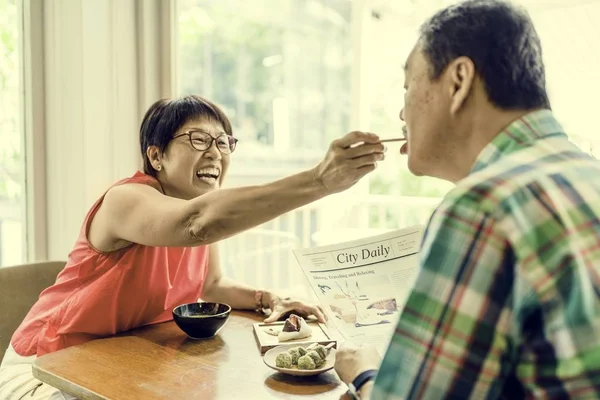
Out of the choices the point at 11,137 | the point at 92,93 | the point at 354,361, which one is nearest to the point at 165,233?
the point at 354,361

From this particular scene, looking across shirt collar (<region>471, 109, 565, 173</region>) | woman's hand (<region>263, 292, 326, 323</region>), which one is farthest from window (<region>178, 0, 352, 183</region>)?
shirt collar (<region>471, 109, 565, 173</region>)

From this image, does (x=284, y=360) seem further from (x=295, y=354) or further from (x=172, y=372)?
(x=172, y=372)

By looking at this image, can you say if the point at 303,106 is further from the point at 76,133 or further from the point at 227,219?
the point at 227,219

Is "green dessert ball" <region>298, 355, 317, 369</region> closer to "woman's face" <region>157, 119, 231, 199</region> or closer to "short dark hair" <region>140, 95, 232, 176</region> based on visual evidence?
"woman's face" <region>157, 119, 231, 199</region>

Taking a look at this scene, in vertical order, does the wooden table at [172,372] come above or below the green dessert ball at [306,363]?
below

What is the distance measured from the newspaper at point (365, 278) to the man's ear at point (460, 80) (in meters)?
0.42

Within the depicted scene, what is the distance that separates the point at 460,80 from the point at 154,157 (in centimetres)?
105

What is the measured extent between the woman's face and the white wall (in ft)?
2.62

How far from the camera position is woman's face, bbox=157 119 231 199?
1.56 m

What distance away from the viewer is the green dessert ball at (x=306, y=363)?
109cm

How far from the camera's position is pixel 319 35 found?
4.33m

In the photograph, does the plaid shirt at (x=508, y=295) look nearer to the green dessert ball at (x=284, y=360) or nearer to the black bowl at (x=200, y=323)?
the green dessert ball at (x=284, y=360)

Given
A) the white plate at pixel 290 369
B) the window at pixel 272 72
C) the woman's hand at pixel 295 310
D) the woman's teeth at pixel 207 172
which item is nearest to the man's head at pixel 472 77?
the white plate at pixel 290 369

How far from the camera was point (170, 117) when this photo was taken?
1.58 metres
